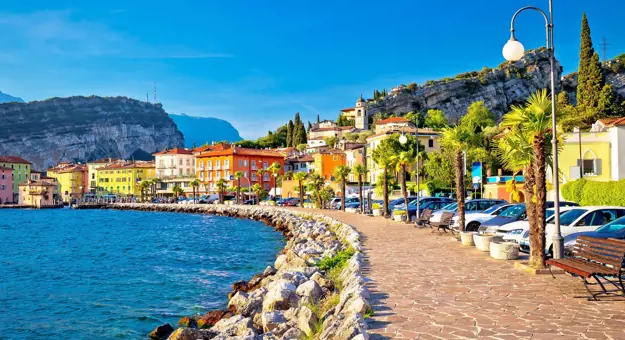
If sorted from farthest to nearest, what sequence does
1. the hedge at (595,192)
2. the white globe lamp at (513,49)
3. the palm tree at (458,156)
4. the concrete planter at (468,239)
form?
the hedge at (595,192) < the palm tree at (458,156) < the concrete planter at (468,239) < the white globe lamp at (513,49)


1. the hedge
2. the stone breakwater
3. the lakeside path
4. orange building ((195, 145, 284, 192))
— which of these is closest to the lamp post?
the lakeside path

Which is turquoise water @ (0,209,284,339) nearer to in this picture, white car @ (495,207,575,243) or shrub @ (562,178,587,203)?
white car @ (495,207,575,243)

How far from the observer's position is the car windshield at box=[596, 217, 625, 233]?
1469 centimetres

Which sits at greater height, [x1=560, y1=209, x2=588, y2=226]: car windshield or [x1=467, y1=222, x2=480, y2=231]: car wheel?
[x1=560, y1=209, x2=588, y2=226]: car windshield

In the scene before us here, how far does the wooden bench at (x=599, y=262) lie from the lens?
8727 millimetres

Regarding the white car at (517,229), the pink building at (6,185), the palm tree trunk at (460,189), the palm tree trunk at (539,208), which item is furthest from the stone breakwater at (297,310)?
the pink building at (6,185)

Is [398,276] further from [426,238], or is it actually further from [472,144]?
[472,144]

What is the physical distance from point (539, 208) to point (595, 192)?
78.1 feet

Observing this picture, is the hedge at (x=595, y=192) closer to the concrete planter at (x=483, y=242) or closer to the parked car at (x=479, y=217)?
the parked car at (x=479, y=217)

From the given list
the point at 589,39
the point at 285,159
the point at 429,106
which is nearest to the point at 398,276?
the point at 589,39

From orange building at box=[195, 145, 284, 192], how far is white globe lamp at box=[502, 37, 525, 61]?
98851mm

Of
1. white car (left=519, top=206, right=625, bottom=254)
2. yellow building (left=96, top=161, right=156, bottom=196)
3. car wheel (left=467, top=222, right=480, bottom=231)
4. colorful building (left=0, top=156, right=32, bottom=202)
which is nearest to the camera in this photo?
white car (left=519, top=206, right=625, bottom=254)

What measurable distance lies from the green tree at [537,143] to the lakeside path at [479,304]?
753mm

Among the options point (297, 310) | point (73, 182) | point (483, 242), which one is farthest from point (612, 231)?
point (73, 182)
